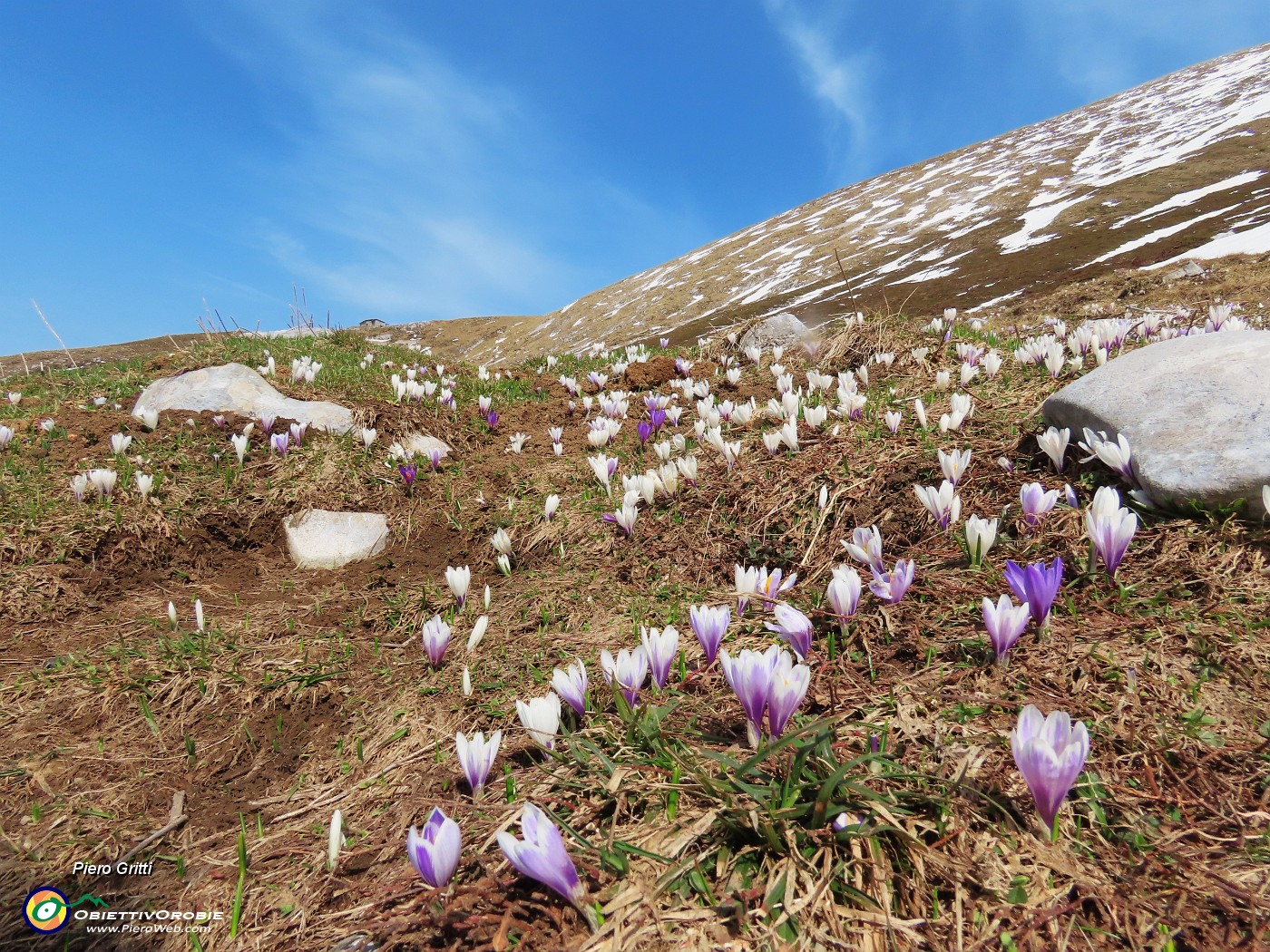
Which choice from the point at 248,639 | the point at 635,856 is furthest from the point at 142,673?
the point at 635,856

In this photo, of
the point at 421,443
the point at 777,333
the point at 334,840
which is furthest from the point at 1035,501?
the point at 777,333

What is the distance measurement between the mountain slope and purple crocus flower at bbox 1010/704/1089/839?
67.3 feet

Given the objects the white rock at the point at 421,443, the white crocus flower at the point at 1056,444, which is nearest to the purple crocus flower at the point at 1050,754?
the white crocus flower at the point at 1056,444

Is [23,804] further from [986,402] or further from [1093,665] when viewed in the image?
[986,402]

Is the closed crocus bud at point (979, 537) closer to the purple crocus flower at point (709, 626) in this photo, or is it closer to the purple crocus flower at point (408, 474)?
the purple crocus flower at point (709, 626)

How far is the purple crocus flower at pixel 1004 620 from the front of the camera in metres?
1.90

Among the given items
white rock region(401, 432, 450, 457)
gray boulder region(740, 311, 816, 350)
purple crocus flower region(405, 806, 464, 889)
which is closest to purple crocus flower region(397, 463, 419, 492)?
white rock region(401, 432, 450, 457)

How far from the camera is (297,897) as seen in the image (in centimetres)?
173

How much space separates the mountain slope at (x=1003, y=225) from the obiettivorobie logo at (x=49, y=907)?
21.2m

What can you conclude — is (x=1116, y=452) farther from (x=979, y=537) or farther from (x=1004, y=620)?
(x=1004, y=620)

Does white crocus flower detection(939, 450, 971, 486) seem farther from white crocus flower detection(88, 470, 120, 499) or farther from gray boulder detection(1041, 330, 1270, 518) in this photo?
white crocus flower detection(88, 470, 120, 499)

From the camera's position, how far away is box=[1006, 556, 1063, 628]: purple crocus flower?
199 centimetres

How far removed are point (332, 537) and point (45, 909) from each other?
2851mm

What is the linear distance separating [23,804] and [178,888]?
0.92 meters
